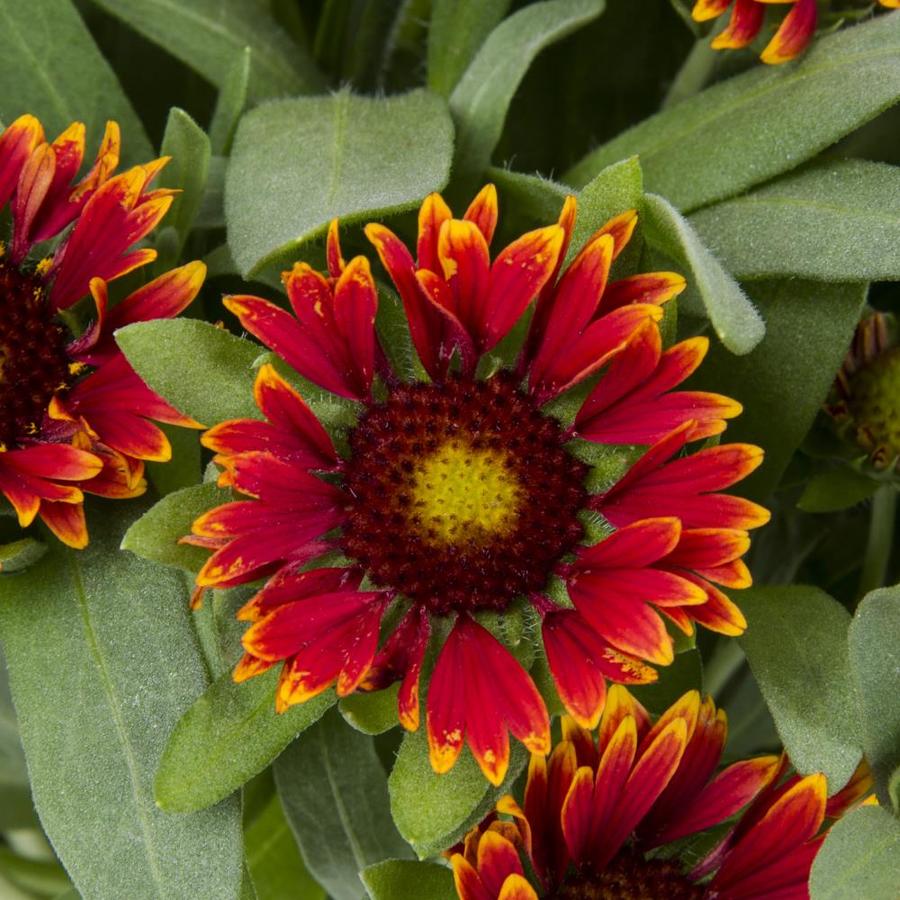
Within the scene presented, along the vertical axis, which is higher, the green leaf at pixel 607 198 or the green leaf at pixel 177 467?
the green leaf at pixel 607 198

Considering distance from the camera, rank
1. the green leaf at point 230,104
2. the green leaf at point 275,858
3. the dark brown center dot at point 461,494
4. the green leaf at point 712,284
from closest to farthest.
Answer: the green leaf at point 712,284
the dark brown center dot at point 461,494
the green leaf at point 230,104
the green leaf at point 275,858

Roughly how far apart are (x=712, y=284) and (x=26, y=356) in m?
0.35

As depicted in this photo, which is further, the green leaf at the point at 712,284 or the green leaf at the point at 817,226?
the green leaf at the point at 817,226

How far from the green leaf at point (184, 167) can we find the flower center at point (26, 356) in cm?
8

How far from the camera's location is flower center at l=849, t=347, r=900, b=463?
82 centimetres

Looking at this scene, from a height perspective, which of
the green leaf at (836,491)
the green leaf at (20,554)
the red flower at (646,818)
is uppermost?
the green leaf at (20,554)

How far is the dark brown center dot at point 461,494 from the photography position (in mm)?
713

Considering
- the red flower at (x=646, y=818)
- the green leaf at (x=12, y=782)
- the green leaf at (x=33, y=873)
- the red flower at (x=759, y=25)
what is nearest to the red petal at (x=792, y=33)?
the red flower at (x=759, y=25)

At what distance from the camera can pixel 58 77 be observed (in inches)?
34.0

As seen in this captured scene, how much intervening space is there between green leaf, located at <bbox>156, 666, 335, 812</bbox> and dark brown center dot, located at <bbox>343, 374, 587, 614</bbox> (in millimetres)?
77

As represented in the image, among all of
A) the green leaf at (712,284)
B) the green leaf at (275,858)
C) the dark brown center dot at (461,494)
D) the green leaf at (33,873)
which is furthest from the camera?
the green leaf at (33,873)

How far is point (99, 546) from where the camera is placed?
0.76m

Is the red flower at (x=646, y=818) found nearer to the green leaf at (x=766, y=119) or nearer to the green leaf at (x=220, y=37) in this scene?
the green leaf at (x=766, y=119)

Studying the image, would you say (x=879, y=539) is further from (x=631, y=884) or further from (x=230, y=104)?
(x=230, y=104)
